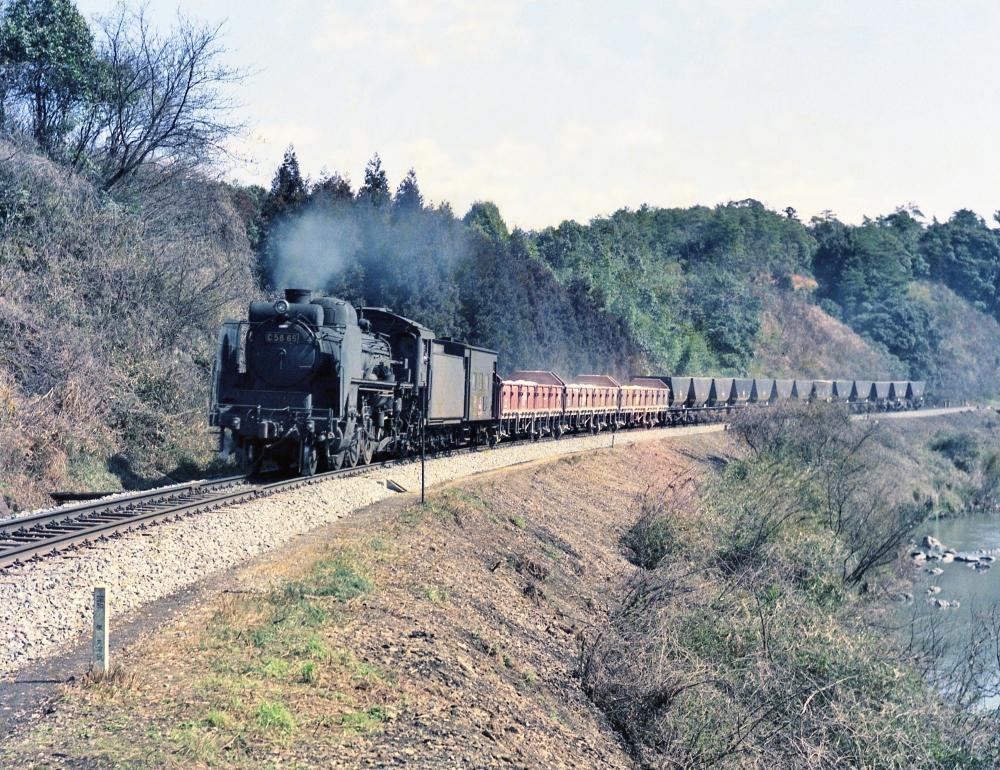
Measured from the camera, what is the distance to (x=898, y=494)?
3869 cm

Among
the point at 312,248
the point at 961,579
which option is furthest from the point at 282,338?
the point at 961,579

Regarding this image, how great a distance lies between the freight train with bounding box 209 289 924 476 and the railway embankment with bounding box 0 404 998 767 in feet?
7.12

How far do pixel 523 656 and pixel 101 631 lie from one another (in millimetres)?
5121

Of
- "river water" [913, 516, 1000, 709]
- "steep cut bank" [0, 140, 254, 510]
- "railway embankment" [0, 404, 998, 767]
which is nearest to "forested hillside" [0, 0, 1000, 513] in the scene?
"steep cut bank" [0, 140, 254, 510]

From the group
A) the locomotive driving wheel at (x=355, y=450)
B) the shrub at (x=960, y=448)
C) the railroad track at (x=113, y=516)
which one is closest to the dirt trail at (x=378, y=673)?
the railroad track at (x=113, y=516)

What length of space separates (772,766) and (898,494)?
32.4 meters

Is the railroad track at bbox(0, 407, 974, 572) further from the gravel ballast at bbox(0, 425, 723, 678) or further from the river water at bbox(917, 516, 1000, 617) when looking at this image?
the river water at bbox(917, 516, 1000, 617)

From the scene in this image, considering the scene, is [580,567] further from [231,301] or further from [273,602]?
[231,301]

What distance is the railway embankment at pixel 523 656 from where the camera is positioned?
6.28 meters

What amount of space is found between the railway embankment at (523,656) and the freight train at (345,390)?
217 cm

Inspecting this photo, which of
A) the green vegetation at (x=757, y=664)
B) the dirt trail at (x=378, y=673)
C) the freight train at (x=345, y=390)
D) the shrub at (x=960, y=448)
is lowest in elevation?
the shrub at (x=960, y=448)

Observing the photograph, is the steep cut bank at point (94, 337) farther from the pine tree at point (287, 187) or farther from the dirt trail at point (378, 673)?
the pine tree at point (287, 187)

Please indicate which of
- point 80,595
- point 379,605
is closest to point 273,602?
point 379,605

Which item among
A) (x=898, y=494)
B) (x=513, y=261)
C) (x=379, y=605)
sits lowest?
(x=898, y=494)
